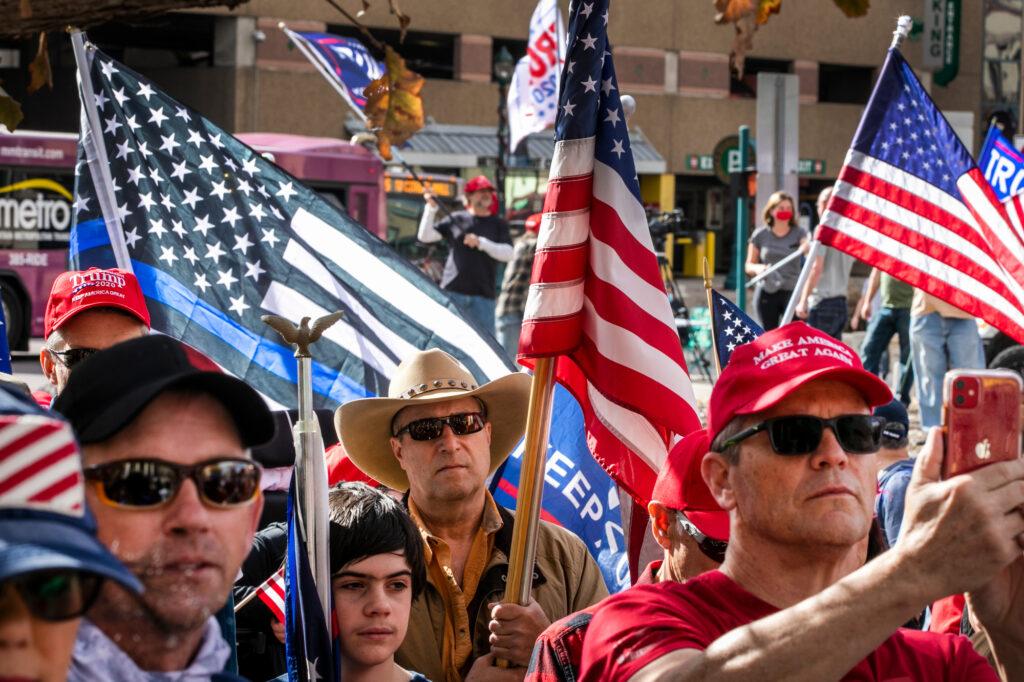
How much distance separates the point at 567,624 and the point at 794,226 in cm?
1091

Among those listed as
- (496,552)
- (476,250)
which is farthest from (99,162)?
(476,250)

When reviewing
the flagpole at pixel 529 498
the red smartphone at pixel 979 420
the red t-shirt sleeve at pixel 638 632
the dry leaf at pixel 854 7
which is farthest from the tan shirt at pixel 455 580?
the red smartphone at pixel 979 420

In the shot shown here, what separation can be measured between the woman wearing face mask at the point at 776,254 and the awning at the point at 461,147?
1981cm

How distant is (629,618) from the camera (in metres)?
2.53

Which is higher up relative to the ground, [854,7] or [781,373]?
[854,7]

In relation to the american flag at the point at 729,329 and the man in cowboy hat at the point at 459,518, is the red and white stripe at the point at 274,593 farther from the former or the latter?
the american flag at the point at 729,329

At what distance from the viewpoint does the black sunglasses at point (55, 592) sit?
1574 millimetres

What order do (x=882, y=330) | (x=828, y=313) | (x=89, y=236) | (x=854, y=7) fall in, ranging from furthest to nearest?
(x=828, y=313) < (x=882, y=330) < (x=89, y=236) < (x=854, y=7)

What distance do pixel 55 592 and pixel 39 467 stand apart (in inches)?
5.5

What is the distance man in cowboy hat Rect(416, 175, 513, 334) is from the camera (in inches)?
571

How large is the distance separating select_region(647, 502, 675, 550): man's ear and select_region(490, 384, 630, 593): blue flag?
1303mm

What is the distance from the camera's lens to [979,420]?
2.22 meters

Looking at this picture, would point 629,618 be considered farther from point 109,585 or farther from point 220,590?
point 109,585

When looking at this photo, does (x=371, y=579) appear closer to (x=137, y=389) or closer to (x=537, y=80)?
(x=137, y=389)
